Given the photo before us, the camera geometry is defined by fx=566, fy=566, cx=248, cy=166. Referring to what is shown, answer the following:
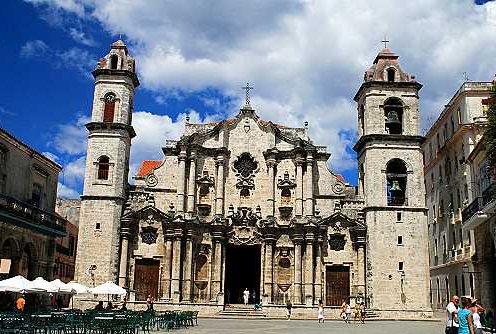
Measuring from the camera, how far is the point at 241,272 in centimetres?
4300

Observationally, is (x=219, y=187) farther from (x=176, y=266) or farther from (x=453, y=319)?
(x=453, y=319)

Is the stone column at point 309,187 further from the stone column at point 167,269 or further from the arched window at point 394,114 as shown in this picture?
the stone column at point 167,269

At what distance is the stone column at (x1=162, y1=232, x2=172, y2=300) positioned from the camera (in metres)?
38.1

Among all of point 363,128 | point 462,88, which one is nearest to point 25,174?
point 363,128

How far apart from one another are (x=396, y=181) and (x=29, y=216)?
80.5ft

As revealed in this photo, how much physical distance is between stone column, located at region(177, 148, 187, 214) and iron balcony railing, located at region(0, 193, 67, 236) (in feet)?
26.5

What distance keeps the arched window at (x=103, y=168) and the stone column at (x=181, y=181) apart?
197 inches

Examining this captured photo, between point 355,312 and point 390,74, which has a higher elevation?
point 390,74

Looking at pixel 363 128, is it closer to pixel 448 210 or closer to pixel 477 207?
pixel 448 210

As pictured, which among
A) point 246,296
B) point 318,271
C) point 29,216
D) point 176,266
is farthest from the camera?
point 318,271

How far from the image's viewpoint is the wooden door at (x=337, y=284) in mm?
39438

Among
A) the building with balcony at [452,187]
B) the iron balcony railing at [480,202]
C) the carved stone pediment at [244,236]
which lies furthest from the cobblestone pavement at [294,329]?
the carved stone pediment at [244,236]

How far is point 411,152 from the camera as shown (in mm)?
40438

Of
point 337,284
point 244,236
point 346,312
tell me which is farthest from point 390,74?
point 346,312
